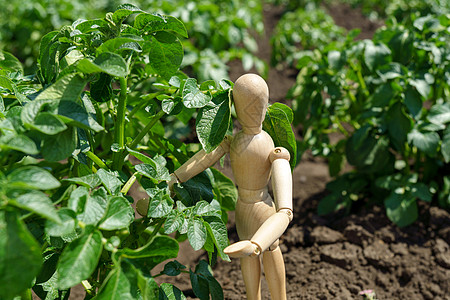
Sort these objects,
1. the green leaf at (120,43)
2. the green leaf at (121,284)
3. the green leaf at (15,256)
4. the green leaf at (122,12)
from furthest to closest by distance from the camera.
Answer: the green leaf at (122,12) → the green leaf at (120,43) → the green leaf at (121,284) → the green leaf at (15,256)

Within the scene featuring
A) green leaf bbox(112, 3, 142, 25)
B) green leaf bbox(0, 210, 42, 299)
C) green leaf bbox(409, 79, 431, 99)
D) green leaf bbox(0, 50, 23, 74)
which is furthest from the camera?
green leaf bbox(409, 79, 431, 99)

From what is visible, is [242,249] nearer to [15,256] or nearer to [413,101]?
[15,256]

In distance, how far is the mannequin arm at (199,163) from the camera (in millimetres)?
1248

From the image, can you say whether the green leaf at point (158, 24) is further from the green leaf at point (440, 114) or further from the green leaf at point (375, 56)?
the green leaf at point (440, 114)

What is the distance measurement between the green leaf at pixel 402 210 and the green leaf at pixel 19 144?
167 centimetres

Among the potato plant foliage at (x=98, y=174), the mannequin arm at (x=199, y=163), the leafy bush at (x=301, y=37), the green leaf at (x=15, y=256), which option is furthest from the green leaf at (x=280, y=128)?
the leafy bush at (x=301, y=37)

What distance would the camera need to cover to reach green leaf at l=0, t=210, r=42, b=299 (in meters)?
0.81

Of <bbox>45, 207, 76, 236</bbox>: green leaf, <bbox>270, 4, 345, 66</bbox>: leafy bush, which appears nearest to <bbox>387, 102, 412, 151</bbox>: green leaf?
<bbox>45, 207, 76, 236</bbox>: green leaf

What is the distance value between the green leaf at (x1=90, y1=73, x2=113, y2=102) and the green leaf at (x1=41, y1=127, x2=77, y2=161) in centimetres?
17

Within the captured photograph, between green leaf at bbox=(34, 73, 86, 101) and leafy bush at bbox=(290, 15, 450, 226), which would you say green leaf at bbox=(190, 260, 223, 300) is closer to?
green leaf at bbox=(34, 73, 86, 101)

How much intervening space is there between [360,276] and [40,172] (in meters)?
1.40

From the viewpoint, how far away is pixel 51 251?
1.25m

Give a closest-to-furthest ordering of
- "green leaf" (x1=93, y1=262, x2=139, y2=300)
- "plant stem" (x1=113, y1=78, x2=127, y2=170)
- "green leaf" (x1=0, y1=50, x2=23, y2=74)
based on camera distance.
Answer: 1. "green leaf" (x1=93, y1=262, x2=139, y2=300)
2. "plant stem" (x1=113, y1=78, x2=127, y2=170)
3. "green leaf" (x1=0, y1=50, x2=23, y2=74)

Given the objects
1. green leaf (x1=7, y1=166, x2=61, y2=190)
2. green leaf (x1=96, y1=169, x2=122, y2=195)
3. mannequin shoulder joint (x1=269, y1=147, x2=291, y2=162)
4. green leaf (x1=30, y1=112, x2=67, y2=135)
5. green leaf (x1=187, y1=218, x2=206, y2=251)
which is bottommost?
green leaf (x1=187, y1=218, x2=206, y2=251)
